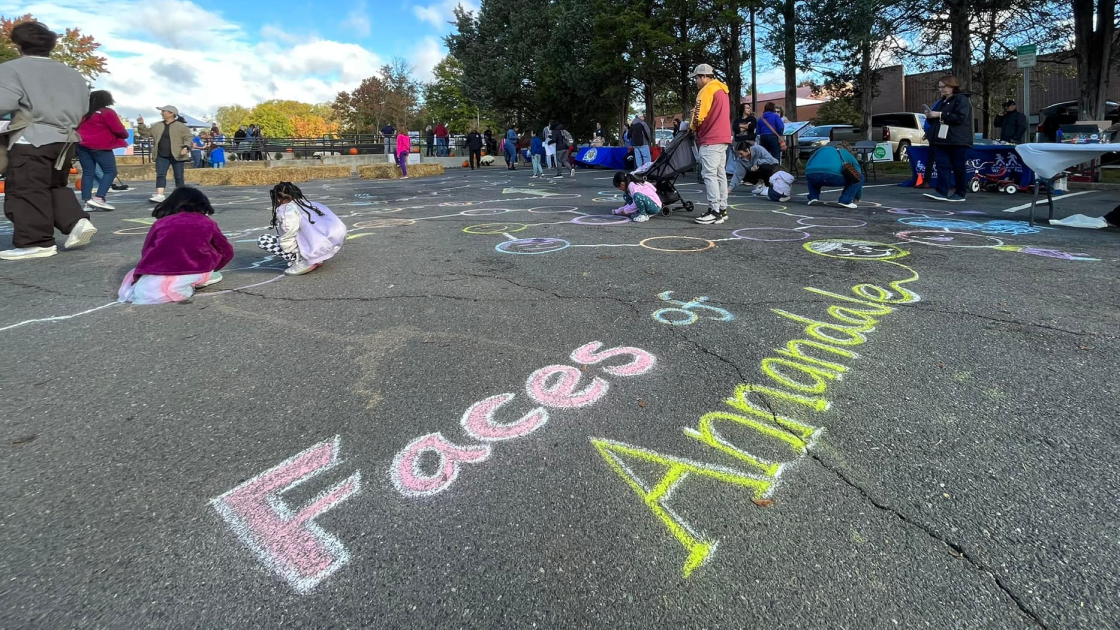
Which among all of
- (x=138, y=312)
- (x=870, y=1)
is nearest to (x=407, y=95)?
Answer: (x=870, y=1)

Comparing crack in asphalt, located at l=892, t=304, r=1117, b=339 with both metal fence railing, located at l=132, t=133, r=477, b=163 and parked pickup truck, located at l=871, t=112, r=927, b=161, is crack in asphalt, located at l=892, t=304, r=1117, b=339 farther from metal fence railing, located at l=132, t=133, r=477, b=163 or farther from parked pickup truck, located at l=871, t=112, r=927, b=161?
metal fence railing, located at l=132, t=133, r=477, b=163

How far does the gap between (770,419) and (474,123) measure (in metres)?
61.8

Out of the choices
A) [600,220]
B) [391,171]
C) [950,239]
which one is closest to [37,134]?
[600,220]

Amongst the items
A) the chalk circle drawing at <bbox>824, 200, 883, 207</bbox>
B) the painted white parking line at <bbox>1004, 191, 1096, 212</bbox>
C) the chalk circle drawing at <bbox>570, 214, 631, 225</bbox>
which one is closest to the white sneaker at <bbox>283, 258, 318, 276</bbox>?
the chalk circle drawing at <bbox>570, 214, 631, 225</bbox>

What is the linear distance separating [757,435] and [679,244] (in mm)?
4215

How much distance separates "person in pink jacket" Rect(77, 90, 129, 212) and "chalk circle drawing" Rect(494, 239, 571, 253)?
6.72 m

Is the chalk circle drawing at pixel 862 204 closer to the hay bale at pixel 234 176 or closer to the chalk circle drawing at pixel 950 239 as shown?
the chalk circle drawing at pixel 950 239

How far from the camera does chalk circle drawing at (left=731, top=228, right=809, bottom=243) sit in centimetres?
→ 671

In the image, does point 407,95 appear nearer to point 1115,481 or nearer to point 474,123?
point 474,123

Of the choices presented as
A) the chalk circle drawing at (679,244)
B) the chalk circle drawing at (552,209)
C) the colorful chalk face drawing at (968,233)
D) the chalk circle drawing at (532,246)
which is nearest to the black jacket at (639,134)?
the chalk circle drawing at (552,209)

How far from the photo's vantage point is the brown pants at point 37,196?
18.4 feet

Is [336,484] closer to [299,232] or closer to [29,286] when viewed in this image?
[299,232]

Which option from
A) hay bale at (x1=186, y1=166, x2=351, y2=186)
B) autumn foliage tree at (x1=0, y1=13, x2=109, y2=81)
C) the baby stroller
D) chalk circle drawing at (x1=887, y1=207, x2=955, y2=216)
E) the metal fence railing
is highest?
autumn foliage tree at (x1=0, y1=13, x2=109, y2=81)

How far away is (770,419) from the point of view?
2.51 m
